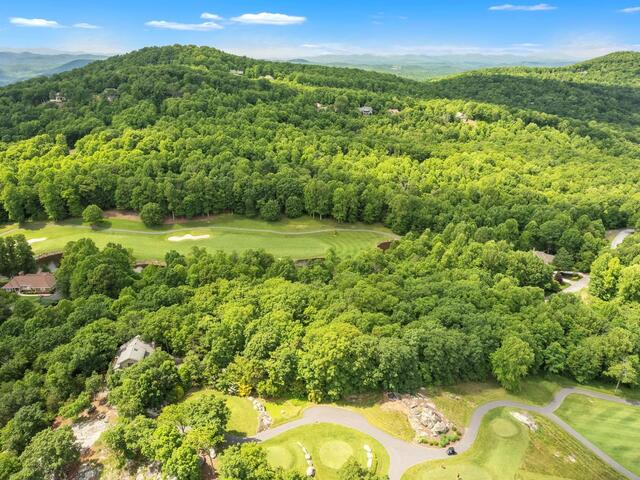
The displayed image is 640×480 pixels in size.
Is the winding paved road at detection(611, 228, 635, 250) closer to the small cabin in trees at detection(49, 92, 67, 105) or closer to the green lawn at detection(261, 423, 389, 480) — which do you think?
the green lawn at detection(261, 423, 389, 480)

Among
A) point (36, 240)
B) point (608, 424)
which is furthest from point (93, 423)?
point (36, 240)

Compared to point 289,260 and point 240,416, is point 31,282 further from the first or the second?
point 240,416

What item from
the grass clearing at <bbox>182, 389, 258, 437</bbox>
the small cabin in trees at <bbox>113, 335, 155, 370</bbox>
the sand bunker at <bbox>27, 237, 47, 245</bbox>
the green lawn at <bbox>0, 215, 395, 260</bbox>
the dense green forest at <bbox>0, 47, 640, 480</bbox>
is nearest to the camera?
the grass clearing at <bbox>182, 389, 258, 437</bbox>

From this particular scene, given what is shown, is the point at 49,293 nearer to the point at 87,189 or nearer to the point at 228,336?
the point at 87,189

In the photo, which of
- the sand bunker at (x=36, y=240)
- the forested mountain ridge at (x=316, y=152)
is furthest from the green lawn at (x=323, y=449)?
the sand bunker at (x=36, y=240)

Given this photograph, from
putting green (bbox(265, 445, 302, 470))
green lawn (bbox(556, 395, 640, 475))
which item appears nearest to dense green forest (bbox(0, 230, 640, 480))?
green lawn (bbox(556, 395, 640, 475))

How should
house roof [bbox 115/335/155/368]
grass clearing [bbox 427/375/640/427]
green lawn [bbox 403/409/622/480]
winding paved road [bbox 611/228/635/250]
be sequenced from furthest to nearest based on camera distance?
winding paved road [bbox 611/228/635/250], house roof [bbox 115/335/155/368], grass clearing [bbox 427/375/640/427], green lawn [bbox 403/409/622/480]

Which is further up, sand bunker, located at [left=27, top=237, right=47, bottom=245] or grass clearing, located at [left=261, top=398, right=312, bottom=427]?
sand bunker, located at [left=27, top=237, right=47, bottom=245]
